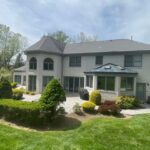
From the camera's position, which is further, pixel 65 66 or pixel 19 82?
pixel 19 82

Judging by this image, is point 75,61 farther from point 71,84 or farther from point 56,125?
point 56,125

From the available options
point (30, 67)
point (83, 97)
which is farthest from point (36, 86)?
point (83, 97)

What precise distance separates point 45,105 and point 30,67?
17.5 metres

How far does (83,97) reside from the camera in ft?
79.1

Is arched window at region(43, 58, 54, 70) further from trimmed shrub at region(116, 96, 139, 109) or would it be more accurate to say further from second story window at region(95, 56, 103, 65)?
trimmed shrub at region(116, 96, 139, 109)

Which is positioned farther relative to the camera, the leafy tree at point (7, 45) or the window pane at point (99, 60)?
the leafy tree at point (7, 45)

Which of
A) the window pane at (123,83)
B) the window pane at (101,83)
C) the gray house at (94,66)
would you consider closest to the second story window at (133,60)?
the gray house at (94,66)

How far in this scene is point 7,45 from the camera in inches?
2007

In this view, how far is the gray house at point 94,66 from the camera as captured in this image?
74.8ft

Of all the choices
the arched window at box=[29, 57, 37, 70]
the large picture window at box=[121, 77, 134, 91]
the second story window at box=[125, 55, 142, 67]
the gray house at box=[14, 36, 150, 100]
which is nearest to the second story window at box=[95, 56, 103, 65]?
the gray house at box=[14, 36, 150, 100]

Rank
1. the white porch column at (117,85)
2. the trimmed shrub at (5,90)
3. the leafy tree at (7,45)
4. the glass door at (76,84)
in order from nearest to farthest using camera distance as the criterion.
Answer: the trimmed shrub at (5,90) → the white porch column at (117,85) → the glass door at (76,84) → the leafy tree at (7,45)

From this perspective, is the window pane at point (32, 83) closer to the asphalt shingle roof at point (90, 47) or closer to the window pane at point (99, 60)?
the asphalt shingle roof at point (90, 47)

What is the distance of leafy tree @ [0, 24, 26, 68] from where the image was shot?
5012 centimetres

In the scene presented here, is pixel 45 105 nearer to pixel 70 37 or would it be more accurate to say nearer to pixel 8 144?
pixel 8 144
